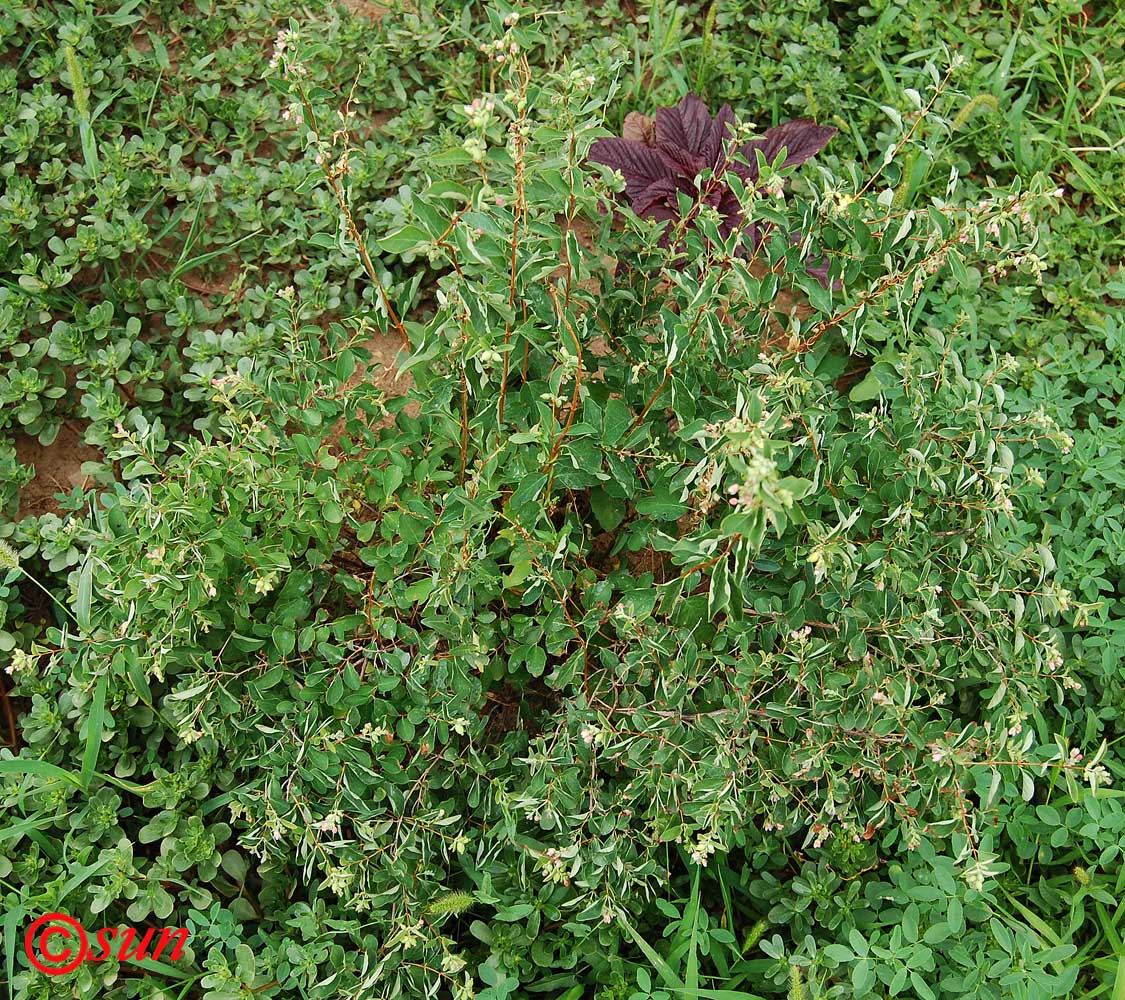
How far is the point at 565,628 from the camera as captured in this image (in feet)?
7.88

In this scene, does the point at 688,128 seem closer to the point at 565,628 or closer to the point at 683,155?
the point at 683,155

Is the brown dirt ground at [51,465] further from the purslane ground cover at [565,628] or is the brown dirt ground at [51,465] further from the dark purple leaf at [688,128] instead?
the dark purple leaf at [688,128]

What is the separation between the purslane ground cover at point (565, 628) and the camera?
7.49 feet

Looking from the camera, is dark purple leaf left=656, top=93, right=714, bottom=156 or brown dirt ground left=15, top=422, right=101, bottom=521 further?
dark purple leaf left=656, top=93, right=714, bottom=156

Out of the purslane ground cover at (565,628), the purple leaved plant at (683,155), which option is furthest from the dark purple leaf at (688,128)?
the purslane ground cover at (565,628)

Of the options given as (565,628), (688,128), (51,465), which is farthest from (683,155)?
(51,465)

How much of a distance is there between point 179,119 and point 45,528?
1.51 m

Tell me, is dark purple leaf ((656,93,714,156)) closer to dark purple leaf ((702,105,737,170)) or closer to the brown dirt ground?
dark purple leaf ((702,105,737,170))

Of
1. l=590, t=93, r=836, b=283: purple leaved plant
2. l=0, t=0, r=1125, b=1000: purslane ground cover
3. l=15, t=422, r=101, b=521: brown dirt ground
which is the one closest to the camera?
l=0, t=0, r=1125, b=1000: purslane ground cover

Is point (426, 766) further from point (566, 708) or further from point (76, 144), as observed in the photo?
point (76, 144)

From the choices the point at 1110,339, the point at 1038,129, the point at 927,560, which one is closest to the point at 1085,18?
the point at 1038,129

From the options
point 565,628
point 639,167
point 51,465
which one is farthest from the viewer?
point 639,167

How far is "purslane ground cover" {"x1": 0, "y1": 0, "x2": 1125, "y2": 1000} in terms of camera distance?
2283 mm

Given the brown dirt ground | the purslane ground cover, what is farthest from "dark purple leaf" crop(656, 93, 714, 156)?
the brown dirt ground
